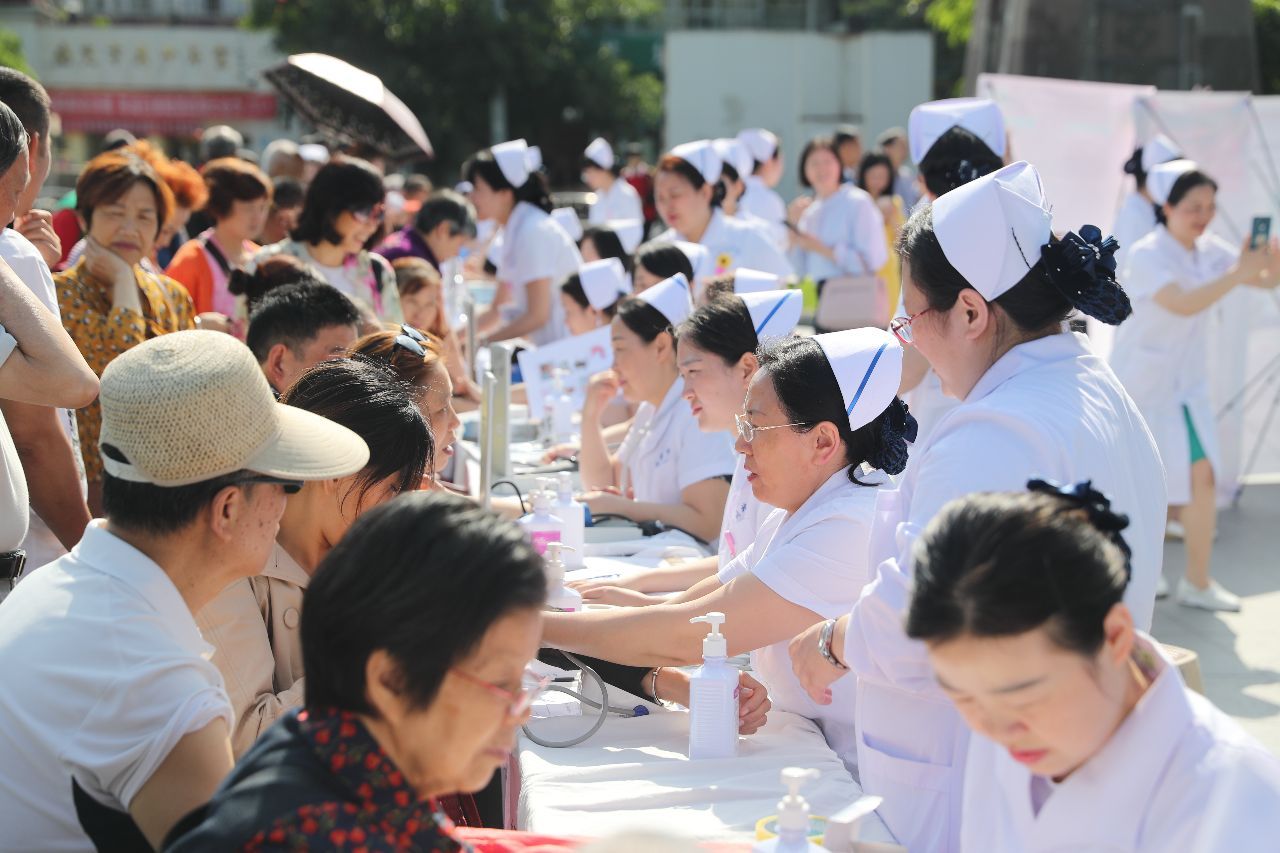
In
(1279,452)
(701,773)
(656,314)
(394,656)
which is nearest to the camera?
(394,656)

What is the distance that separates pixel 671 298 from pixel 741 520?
61.3 inches

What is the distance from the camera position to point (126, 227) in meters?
4.08

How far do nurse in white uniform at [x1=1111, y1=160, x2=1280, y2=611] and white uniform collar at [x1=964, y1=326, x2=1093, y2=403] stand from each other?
3866 millimetres

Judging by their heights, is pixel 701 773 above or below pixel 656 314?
below

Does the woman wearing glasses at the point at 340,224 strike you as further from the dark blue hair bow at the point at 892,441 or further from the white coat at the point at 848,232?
the white coat at the point at 848,232

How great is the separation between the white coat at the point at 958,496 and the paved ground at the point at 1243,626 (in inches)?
101

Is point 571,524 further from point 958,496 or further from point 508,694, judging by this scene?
point 508,694

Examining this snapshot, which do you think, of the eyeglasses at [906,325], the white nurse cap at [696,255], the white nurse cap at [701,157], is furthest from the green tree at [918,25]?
the eyeglasses at [906,325]

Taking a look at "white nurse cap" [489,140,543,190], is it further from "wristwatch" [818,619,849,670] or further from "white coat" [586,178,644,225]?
"white coat" [586,178,644,225]

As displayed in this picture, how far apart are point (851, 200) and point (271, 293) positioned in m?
5.85

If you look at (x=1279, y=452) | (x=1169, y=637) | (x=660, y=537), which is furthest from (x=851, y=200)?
(x=660, y=537)

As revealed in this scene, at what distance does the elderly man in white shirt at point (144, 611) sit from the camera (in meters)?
1.64

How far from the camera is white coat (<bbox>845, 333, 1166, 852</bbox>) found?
206cm

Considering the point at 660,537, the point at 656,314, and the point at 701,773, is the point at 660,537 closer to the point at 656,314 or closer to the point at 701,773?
the point at 656,314
